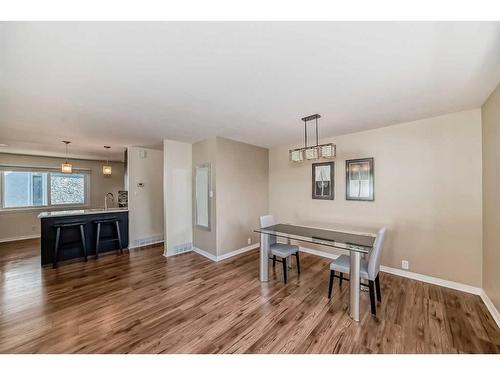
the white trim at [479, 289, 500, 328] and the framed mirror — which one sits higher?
the framed mirror

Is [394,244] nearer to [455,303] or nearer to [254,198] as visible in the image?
[455,303]

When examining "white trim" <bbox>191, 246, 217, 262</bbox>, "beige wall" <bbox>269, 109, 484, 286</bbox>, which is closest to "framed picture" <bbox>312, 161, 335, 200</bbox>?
"beige wall" <bbox>269, 109, 484, 286</bbox>

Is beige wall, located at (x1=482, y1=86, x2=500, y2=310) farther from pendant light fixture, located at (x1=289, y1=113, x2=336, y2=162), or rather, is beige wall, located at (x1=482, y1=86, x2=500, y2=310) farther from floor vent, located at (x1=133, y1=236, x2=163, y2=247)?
floor vent, located at (x1=133, y1=236, x2=163, y2=247)

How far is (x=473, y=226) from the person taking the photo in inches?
99.7

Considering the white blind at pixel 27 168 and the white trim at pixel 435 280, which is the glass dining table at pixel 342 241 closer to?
the white trim at pixel 435 280

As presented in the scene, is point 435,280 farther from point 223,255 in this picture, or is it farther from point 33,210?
point 33,210

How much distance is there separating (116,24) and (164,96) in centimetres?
98

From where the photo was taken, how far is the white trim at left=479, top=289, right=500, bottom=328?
1.99m

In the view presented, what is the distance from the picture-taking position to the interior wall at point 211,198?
386 cm

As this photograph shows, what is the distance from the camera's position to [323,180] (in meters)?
3.93

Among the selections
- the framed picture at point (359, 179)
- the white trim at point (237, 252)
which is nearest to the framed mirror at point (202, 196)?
the white trim at point (237, 252)

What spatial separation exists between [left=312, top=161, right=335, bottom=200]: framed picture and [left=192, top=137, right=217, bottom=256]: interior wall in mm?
2024

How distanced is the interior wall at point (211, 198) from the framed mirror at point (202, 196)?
0.10m

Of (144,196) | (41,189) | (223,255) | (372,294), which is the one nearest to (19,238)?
(41,189)
